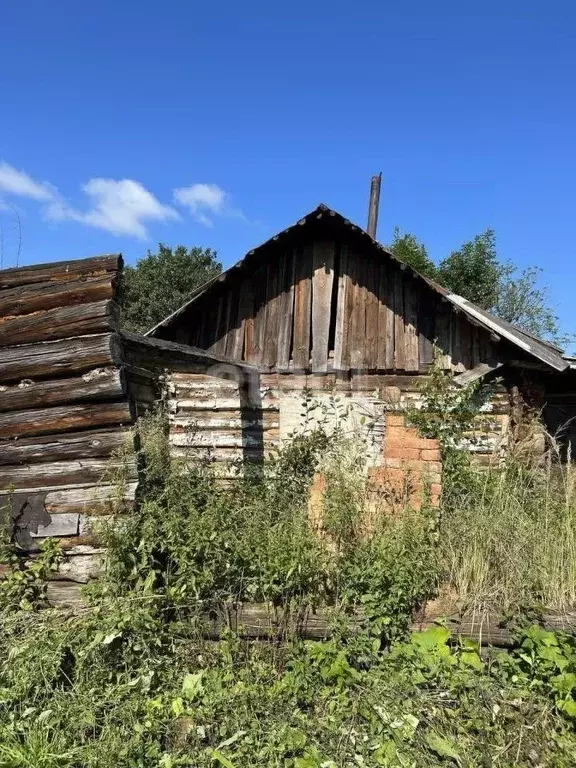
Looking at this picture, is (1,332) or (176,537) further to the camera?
(1,332)

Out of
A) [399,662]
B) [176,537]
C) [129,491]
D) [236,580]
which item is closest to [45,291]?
[129,491]

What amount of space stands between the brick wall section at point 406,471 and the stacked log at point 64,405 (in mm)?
2018

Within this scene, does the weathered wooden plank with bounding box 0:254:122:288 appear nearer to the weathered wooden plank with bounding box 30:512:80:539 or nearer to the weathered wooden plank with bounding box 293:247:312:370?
the weathered wooden plank with bounding box 30:512:80:539

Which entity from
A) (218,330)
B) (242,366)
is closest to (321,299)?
(242,366)

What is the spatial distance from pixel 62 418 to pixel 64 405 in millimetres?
107

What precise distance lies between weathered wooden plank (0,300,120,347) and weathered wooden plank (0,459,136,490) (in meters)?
1.04

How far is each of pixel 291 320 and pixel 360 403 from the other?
1873mm

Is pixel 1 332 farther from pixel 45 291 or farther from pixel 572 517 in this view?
pixel 572 517

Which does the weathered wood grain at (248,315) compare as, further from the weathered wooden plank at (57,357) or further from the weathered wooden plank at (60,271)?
the weathered wooden plank at (57,357)

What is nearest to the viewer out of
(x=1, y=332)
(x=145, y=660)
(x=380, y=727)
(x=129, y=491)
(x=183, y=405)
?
(x=380, y=727)

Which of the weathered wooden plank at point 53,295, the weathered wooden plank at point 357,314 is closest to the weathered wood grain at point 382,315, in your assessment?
the weathered wooden plank at point 357,314

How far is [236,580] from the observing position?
3873 mm

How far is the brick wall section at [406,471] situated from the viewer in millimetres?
4453

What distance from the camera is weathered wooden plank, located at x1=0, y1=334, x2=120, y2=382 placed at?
4.44 metres
